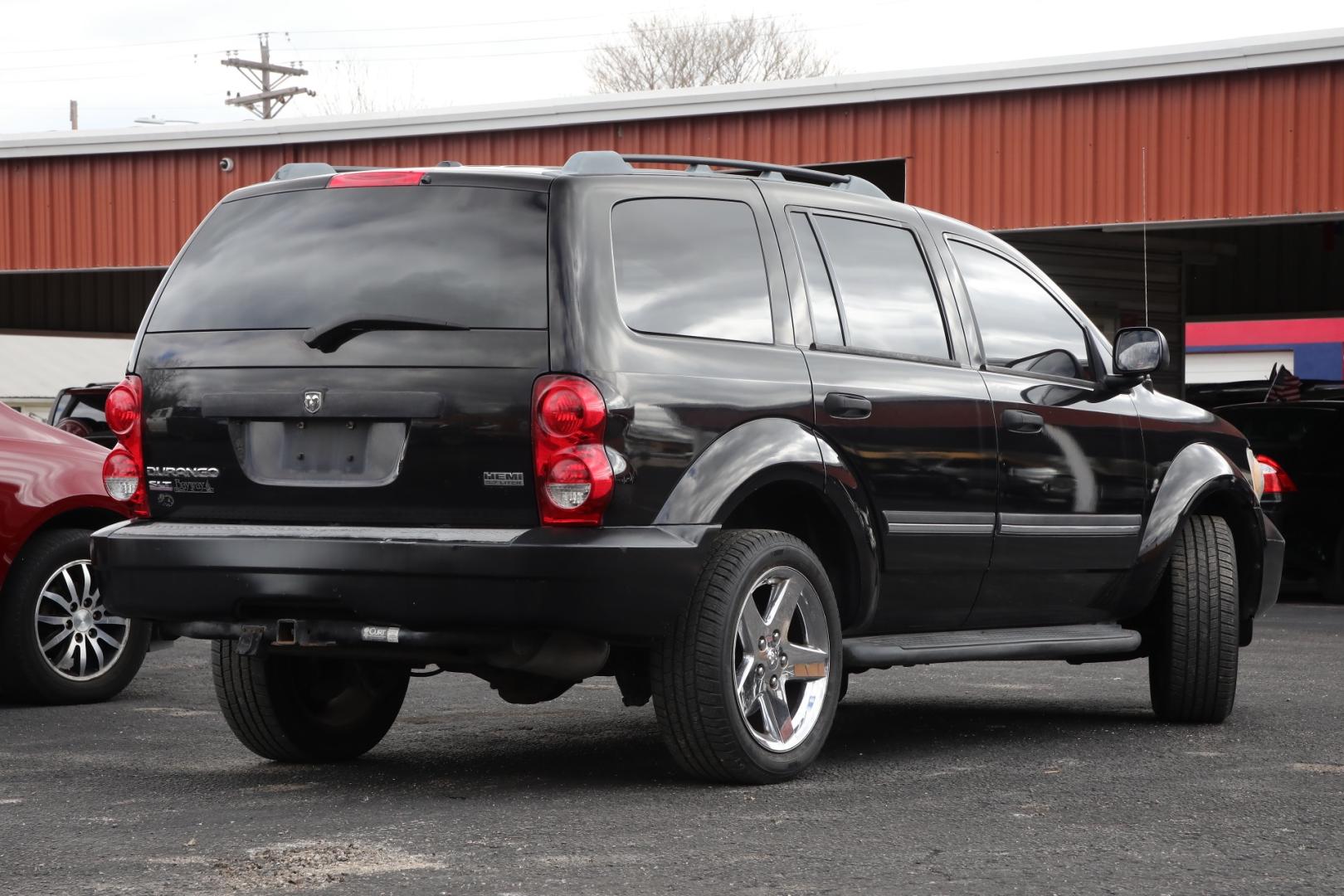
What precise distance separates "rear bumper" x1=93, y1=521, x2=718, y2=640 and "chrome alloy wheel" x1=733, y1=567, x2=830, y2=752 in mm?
360

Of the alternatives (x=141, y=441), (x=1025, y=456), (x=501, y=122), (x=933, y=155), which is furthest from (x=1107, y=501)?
(x=501, y=122)

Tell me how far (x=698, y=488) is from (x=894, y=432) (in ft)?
3.13

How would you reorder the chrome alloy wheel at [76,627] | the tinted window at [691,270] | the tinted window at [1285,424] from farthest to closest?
1. the tinted window at [1285,424]
2. the chrome alloy wheel at [76,627]
3. the tinted window at [691,270]

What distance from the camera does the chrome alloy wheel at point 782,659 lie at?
551 cm

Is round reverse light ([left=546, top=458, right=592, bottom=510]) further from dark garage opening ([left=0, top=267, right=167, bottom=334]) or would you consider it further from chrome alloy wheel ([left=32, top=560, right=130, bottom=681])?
dark garage opening ([left=0, top=267, right=167, bottom=334])

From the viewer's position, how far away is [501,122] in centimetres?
2044

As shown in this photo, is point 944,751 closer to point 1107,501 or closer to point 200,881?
point 1107,501

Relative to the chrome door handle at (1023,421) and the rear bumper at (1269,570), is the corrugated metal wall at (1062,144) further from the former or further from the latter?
the chrome door handle at (1023,421)

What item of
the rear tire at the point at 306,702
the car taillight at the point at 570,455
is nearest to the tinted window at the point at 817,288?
the car taillight at the point at 570,455

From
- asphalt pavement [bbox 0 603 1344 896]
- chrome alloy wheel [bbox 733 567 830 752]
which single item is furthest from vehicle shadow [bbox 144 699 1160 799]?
chrome alloy wheel [bbox 733 567 830 752]

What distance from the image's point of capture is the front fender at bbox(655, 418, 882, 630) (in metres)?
5.27

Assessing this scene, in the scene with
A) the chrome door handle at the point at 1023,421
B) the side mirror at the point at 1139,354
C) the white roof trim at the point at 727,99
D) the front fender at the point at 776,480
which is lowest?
the front fender at the point at 776,480

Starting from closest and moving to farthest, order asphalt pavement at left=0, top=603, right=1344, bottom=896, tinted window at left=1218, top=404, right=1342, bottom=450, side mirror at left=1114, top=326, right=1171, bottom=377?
asphalt pavement at left=0, top=603, right=1344, bottom=896, side mirror at left=1114, top=326, right=1171, bottom=377, tinted window at left=1218, top=404, right=1342, bottom=450

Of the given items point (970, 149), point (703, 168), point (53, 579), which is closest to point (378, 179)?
point (703, 168)
